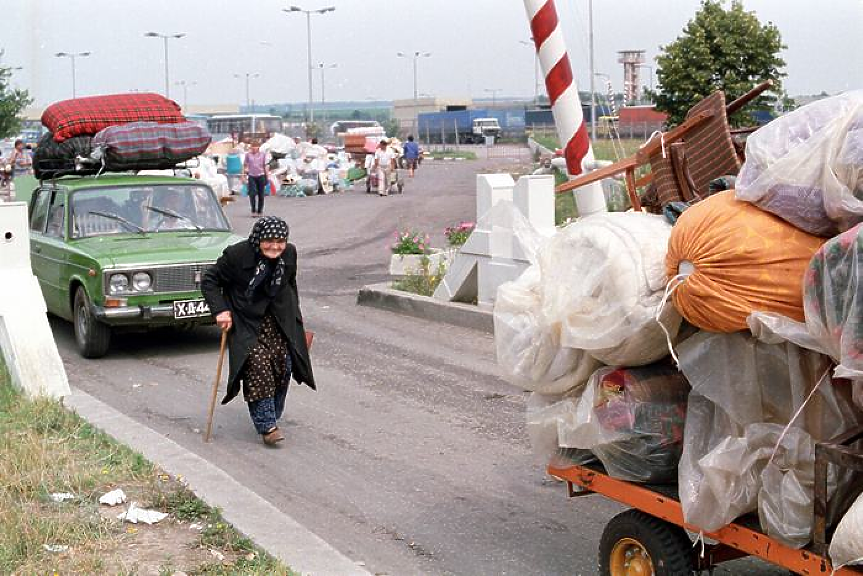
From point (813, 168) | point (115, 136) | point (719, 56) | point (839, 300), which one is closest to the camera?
point (839, 300)

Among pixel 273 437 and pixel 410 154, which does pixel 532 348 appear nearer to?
pixel 273 437

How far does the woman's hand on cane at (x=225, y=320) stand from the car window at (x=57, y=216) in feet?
16.0

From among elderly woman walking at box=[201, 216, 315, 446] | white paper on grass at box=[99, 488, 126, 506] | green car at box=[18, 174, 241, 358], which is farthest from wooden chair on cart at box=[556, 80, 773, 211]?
green car at box=[18, 174, 241, 358]

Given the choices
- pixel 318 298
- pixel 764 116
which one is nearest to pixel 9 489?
pixel 318 298

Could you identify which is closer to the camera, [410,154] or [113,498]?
[113,498]

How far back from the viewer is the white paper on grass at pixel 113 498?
643cm

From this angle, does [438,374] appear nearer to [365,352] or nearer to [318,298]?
[365,352]

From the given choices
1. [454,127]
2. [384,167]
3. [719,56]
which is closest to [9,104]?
[384,167]

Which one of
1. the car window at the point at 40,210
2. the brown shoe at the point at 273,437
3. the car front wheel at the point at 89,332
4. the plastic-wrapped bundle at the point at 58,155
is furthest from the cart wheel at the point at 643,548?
the plastic-wrapped bundle at the point at 58,155

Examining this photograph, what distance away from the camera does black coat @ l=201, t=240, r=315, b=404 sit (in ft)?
27.1

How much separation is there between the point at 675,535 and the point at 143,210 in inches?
348

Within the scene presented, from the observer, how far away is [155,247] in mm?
11867

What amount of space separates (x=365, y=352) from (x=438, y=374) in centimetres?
139

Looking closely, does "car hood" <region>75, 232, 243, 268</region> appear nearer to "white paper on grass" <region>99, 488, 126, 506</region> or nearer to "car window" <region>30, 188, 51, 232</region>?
"car window" <region>30, 188, 51, 232</region>
